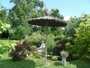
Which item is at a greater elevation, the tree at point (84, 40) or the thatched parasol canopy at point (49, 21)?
the thatched parasol canopy at point (49, 21)

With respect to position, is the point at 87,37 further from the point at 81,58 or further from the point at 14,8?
the point at 14,8

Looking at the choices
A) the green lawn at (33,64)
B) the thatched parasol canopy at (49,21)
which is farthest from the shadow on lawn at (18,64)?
the thatched parasol canopy at (49,21)

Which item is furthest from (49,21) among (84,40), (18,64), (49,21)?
(18,64)

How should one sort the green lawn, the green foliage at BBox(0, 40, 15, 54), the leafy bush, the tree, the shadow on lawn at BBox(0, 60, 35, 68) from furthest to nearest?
the tree
the leafy bush
the green lawn
the shadow on lawn at BBox(0, 60, 35, 68)
the green foliage at BBox(0, 40, 15, 54)

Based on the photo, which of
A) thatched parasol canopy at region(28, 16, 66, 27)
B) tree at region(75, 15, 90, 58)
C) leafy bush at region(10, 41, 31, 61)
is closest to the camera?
thatched parasol canopy at region(28, 16, 66, 27)

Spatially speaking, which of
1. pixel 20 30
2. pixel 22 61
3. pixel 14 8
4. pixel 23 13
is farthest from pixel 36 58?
pixel 14 8

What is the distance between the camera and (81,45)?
49.0 feet

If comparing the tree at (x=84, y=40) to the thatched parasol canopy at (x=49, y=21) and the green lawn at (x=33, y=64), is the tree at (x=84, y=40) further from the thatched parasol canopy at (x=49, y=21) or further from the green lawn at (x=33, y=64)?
the thatched parasol canopy at (x=49, y=21)

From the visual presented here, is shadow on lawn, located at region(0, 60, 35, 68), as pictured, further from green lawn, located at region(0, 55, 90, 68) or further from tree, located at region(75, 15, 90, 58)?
tree, located at region(75, 15, 90, 58)

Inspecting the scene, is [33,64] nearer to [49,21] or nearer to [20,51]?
[20,51]

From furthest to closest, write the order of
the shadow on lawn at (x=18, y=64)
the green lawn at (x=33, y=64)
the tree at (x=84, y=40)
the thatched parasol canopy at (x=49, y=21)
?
the tree at (x=84, y=40) → the thatched parasol canopy at (x=49, y=21) → the green lawn at (x=33, y=64) → the shadow on lawn at (x=18, y=64)

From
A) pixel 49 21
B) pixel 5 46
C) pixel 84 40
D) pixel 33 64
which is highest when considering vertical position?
pixel 49 21

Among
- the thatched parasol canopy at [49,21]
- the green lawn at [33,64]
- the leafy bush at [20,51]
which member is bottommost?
the green lawn at [33,64]

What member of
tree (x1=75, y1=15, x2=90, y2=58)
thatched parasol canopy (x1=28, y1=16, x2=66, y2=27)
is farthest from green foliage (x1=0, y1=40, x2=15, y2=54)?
tree (x1=75, y1=15, x2=90, y2=58)
